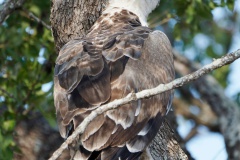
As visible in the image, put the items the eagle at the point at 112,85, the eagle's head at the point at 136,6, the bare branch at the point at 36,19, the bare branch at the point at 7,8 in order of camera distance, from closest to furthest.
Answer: the eagle at the point at 112,85, the bare branch at the point at 7,8, the eagle's head at the point at 136,6, the bare branch at the point at 36,19

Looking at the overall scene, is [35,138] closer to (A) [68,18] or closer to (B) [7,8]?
(B) [7,8]

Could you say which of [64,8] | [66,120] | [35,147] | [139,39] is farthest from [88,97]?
[35,147]

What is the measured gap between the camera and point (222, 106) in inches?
390

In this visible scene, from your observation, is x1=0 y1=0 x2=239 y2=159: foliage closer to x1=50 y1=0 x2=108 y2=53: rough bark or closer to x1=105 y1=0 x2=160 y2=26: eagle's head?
x1=105 y1=0 x2=160 y2=26: eagle's head

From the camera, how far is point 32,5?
903 centimetres

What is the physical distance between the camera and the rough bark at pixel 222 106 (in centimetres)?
936

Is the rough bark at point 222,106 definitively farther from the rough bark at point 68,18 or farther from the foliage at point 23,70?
the rough bark at point 68,18

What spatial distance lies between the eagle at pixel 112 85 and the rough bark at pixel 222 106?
263 cm

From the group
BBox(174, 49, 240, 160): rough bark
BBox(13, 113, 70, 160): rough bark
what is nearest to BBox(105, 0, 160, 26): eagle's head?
BBox(13, 113, 70, 160): rough bark

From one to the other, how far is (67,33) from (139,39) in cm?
73

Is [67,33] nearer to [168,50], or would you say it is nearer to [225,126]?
[168,50]

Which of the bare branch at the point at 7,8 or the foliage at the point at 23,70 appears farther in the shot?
the foliage at the point at 23,70

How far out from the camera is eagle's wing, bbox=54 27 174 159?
6016mm

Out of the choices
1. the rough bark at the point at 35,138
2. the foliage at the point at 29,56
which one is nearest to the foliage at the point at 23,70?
the foliage at the point at 29,56
